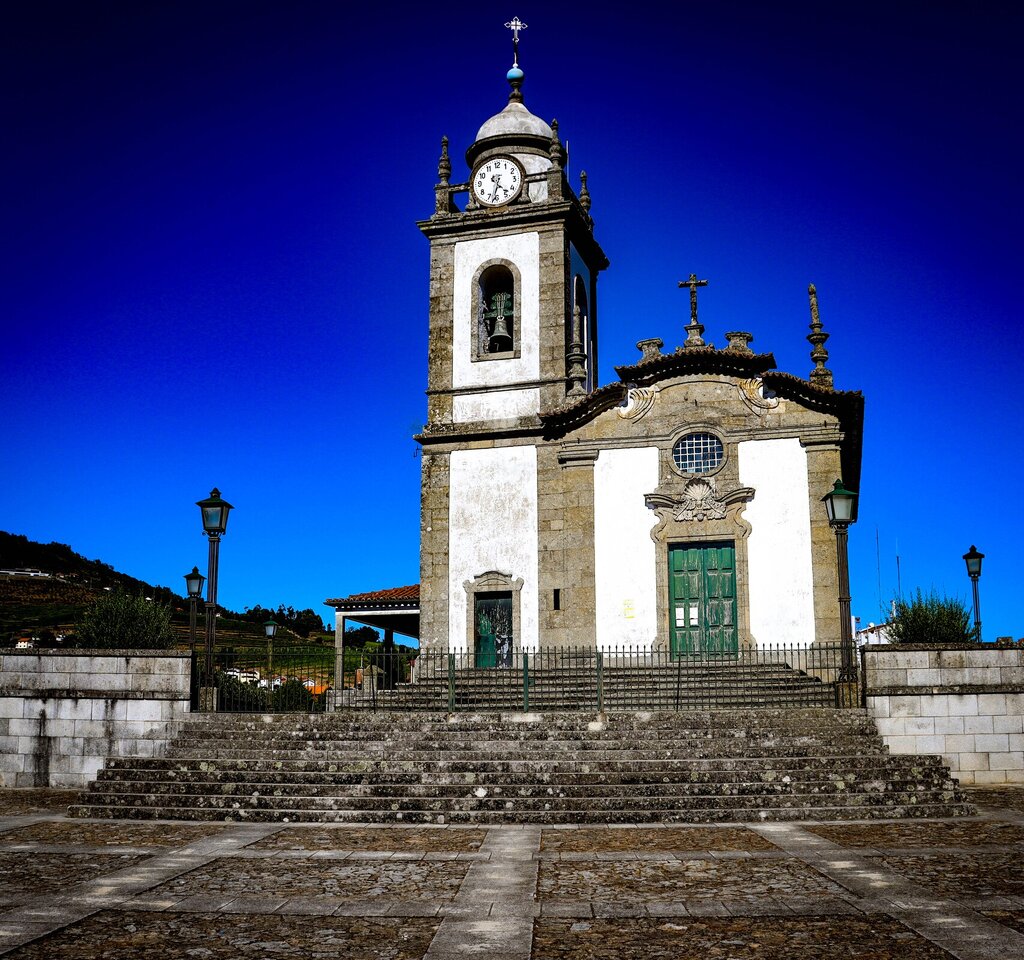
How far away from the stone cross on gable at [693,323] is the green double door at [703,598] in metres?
4.19

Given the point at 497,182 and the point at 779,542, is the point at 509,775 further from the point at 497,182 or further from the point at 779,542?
the point at 497,182

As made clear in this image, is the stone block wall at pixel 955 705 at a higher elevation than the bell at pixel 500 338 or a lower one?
lower

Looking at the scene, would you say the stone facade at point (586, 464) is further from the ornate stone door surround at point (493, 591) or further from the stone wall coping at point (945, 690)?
the stone wall coping at point (945, 690)

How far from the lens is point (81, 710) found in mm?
14555

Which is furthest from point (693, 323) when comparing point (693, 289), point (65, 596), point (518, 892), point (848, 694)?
point (65, 596)

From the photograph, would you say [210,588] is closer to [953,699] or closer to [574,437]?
[574,437]

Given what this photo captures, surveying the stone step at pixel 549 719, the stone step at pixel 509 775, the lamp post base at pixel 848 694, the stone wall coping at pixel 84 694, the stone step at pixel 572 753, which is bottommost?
the stone step at pixel 509 775

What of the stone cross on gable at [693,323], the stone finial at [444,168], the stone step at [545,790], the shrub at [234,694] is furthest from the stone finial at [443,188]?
the stone step at [545,790]

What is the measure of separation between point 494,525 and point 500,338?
14.1 ft

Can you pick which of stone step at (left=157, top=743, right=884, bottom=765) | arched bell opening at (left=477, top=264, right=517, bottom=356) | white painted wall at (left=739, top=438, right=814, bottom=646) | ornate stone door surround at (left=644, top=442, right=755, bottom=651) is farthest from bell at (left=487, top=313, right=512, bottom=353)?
stone step at (left=157, top=743, right=884, bottom=765)

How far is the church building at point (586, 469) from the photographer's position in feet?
63.2

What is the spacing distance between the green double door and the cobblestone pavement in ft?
27.3

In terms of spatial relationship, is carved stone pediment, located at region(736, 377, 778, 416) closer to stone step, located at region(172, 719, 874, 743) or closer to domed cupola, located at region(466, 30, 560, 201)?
domed cupola, located at region(466, 30, 560, 201)

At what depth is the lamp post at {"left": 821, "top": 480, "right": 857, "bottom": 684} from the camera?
14641mm
